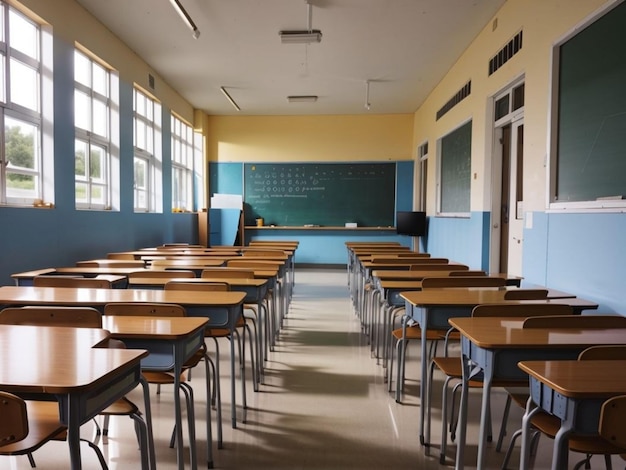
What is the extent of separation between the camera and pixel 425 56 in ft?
22.4

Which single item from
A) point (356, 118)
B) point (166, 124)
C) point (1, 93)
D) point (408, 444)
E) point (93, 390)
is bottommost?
point (408, 444)

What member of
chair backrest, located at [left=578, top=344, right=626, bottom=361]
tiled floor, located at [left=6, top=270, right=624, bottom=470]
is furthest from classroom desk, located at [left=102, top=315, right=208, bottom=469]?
chair backrest, located at [left=578, top=344, right=626, bottom=361]

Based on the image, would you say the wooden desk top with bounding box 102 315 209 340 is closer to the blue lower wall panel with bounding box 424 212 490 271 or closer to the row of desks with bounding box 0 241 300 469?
the row of desks with bounding box 0 241 300 469

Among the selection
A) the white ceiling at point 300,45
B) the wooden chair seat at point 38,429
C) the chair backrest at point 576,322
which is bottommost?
the wooden chair seat at point 38,429

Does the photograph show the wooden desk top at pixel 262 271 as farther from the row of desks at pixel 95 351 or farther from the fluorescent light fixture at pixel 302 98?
the fluorescent light fixture at pixel 302 98

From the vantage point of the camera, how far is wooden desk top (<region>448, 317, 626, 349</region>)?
65.1 inches

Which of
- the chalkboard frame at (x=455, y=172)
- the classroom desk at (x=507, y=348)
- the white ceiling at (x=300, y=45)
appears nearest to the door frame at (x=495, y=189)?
the chalkboard frame at (x=455, y=172)

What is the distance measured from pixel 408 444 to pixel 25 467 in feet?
6.24

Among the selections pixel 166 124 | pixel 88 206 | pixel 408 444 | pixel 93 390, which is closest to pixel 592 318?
pixel 408 444

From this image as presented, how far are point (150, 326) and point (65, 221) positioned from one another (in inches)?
149

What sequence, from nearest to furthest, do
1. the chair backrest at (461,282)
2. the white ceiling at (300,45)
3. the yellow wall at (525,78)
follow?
1. the chair backrest at (461,282)
2. the yellow wall at (525,78)
3. the white ceiling at (300,45)

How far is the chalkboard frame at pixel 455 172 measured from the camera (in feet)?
21.6

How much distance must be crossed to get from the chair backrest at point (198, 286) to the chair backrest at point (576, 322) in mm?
1761

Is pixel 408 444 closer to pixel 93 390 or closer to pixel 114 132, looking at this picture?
pixel 93 390
